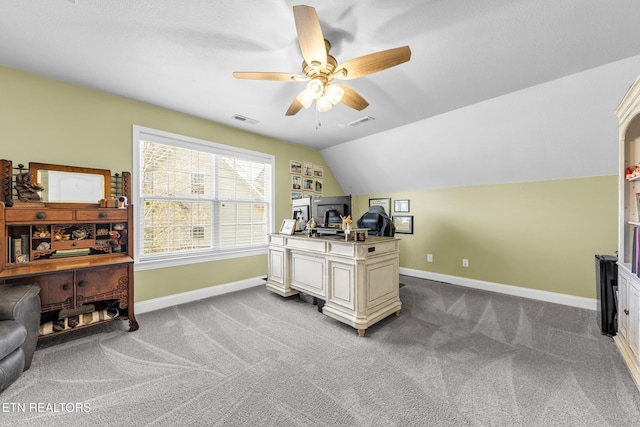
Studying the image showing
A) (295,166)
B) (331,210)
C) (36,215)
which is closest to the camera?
(36,215)

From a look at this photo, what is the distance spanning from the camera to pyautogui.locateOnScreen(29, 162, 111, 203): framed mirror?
7.87 feet

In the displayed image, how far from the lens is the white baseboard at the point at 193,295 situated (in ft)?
9.75

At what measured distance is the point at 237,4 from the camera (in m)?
1.56

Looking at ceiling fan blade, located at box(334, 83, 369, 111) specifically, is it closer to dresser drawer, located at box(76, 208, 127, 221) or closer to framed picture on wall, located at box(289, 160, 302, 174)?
framed picture on wall, located at box(289, 160, 302, 174)

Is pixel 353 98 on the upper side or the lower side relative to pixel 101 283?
upper

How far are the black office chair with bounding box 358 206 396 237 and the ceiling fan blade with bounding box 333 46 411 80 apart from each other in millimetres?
2367

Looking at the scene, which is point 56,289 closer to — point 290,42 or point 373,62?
point 290,42

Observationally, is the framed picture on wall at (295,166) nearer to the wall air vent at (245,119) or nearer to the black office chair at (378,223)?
the wall air vent at (245,119)

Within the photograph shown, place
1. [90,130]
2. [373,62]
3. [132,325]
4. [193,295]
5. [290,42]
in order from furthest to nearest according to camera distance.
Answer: [193,295], [90,130], [132,325], [290,42], [373,62]

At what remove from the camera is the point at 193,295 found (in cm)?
336

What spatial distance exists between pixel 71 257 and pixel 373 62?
11.0 ft

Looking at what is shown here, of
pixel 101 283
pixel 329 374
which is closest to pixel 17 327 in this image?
pixel 101 283

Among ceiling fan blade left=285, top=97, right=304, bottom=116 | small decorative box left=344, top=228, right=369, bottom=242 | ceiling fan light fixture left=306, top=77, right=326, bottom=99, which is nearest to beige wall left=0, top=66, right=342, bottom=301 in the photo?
ceiling fan blade left=285, top=97, right=304, bottom=116

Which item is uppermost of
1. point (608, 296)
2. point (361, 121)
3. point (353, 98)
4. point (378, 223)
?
point (361, 121)
